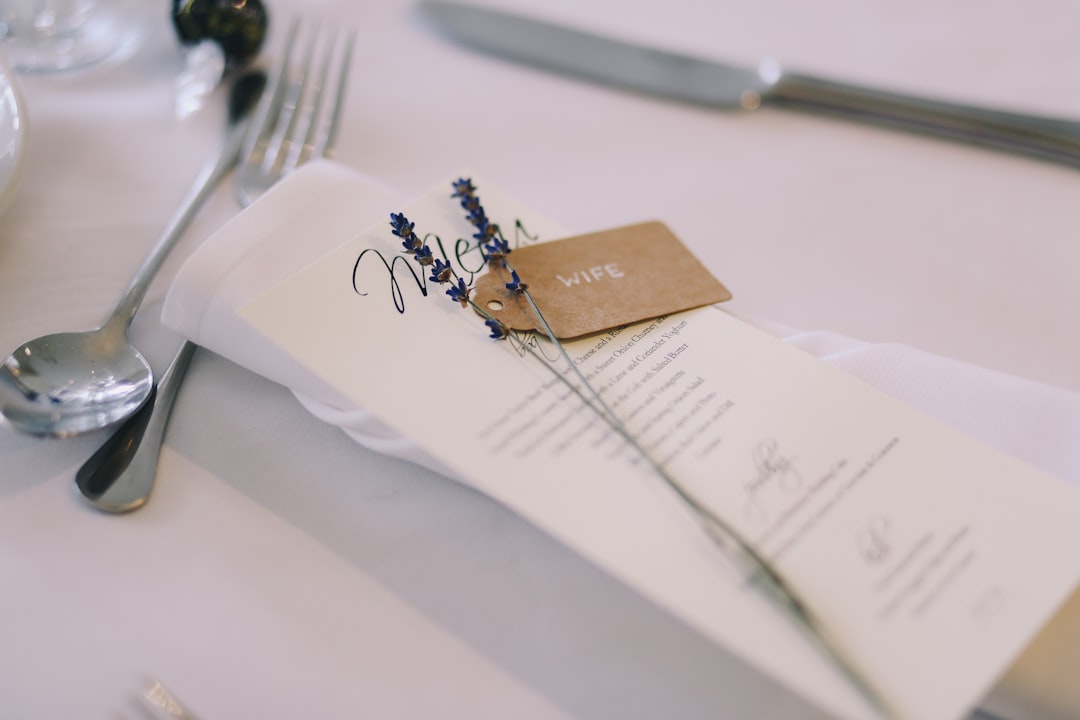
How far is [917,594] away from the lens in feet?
1.21

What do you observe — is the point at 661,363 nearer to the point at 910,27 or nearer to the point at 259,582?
the point at 259,582

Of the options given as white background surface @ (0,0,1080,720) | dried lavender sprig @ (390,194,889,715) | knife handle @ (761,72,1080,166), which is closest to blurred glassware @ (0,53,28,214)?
white background surface @ (0,0,1080,720)

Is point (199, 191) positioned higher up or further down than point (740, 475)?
further down

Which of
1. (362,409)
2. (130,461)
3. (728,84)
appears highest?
(728,84)

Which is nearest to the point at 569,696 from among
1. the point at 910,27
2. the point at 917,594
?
the point at 917,594

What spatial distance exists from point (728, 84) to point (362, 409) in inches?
22.7

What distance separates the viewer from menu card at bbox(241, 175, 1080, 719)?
354 millimetres

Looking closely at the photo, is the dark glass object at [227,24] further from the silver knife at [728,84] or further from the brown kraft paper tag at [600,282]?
the brown kraft paper tag at [600,282]

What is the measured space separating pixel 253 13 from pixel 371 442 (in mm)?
534

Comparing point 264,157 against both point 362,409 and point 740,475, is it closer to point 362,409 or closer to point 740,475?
point 362,409

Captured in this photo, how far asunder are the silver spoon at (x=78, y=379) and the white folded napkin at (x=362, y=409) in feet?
0.18

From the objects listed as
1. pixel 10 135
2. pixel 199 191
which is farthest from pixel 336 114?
pixel 10 135

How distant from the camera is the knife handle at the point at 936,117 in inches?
30.1

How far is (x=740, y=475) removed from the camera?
1.34 ft
